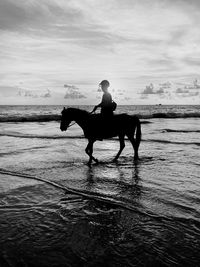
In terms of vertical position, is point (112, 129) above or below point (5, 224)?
above

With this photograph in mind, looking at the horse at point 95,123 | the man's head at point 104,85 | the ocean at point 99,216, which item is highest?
the man's head at point 104,85

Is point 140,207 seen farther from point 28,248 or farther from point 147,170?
point 147,170

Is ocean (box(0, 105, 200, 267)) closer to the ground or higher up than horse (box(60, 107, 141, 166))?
closer to the ground

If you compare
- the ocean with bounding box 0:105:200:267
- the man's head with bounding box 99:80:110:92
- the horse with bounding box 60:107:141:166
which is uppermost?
the man's head with bounding box 99:80:110:92

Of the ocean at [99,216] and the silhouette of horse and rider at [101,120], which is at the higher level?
the silhouette of horse and rider at [101,120]

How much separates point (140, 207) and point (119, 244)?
147 cm

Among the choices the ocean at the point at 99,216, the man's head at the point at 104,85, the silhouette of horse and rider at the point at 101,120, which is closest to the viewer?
the ocean at the point at 99,216

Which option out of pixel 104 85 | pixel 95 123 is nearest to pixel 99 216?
pixel 95 123

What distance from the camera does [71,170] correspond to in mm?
8273

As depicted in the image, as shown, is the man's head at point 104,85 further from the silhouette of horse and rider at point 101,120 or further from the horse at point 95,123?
the horse at point 95,123

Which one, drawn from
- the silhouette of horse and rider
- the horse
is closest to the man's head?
the silhouette of horse and rider

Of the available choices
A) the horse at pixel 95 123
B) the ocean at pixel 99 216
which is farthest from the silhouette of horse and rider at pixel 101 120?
the ocean at pixel 99 216

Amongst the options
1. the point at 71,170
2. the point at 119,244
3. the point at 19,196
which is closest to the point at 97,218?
the point at 119,244

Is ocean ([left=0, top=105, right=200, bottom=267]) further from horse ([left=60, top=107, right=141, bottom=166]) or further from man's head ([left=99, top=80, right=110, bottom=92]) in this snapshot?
man's head ([left=99, top=80, right=110, bottom=92])
